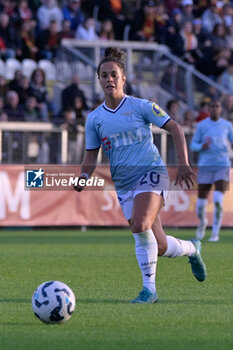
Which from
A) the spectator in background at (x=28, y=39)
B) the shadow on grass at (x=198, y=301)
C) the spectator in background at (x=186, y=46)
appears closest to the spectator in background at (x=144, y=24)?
the spectator in background at (x=186, y=46)

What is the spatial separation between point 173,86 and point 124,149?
16148mm

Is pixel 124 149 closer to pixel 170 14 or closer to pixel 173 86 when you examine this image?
pixel 173 86

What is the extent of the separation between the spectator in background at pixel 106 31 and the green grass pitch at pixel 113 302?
31.9ft

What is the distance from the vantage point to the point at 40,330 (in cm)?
628

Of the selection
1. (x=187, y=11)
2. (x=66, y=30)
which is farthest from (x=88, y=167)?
(x=187, y=11)

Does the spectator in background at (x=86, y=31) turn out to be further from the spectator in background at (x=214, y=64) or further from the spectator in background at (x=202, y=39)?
the spectator in background at (x=202, y=39)

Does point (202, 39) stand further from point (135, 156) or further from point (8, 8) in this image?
point (135, 156)

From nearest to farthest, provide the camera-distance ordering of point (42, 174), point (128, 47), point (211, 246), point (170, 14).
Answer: point (42, 174), point (211, 246), point (128, 47), point (170, 14)

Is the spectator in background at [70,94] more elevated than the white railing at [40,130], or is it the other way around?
the spectator in background at [70,94]

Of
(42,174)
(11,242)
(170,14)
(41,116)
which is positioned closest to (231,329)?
(42,174)

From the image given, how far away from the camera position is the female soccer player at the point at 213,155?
1600cm

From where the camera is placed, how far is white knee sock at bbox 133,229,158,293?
25.4 ft

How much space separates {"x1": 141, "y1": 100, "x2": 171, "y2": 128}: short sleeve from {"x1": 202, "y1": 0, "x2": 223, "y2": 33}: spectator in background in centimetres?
1856

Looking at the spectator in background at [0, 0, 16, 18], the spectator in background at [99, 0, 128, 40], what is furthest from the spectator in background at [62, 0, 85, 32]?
the spectator in background at [0, 0, 16, 18]
